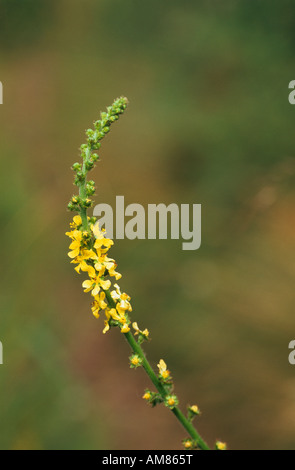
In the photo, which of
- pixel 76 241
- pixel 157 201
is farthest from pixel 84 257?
pixel 157 201

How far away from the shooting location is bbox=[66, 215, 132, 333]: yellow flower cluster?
1.73ft

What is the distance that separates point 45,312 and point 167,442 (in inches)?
16.9

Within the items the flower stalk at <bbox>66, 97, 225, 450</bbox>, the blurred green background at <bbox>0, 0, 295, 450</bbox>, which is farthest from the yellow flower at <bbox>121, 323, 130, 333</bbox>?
the blurred green background at <bbox>0, 0, 295, 450</bbox>

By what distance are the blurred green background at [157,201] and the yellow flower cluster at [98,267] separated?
832 millimetres

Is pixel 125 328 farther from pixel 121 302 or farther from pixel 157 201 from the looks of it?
pixel 157 201

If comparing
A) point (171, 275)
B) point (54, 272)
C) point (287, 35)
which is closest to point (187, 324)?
point (171, 275)

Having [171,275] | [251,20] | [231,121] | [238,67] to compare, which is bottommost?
[171,275]

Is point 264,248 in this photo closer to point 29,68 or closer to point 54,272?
point 54,272

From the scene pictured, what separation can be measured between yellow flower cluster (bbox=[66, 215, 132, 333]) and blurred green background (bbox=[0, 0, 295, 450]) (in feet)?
2.73

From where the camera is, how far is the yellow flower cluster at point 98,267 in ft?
1.73

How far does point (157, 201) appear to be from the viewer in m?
1.49

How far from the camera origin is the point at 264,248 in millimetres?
1398

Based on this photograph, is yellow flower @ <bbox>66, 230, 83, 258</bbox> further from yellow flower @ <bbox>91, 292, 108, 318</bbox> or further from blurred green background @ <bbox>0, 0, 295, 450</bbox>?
blurred green background @ <bbox>0, 0, 295, 450</bbox>
